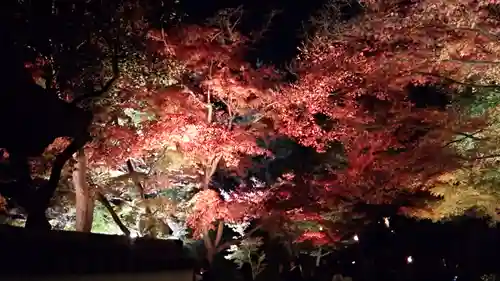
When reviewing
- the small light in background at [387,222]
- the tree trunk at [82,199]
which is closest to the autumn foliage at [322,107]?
the tree trunk at [82,199]

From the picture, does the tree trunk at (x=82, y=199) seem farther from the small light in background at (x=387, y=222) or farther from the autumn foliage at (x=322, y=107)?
the small light in background at (x=387, y=222)

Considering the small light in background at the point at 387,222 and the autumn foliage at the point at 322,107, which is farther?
the small light in background at the point at 387,222

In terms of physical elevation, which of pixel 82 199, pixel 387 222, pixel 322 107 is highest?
pixel 322 107

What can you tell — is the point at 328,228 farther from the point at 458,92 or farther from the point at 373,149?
the point at 458,92

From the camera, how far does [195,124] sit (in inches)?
579

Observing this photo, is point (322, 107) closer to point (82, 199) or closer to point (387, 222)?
point (82, 199)

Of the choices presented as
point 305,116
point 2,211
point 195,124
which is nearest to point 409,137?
point 305,116

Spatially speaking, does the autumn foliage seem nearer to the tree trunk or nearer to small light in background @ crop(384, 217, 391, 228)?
the tree trunk

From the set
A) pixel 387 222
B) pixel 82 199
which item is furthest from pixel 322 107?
pixel 387 222

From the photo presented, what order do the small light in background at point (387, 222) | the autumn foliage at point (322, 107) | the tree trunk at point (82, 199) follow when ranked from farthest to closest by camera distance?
1. the small light in background at point (387, 222)
2. the tree trunk at point (82, 199)
3. the autumn foliage at point (322, 107)

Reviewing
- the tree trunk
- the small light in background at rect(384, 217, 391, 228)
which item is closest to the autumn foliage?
the tree trunk

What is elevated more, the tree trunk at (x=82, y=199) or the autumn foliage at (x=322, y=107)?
the autumn foliage at (x=322, y=107)

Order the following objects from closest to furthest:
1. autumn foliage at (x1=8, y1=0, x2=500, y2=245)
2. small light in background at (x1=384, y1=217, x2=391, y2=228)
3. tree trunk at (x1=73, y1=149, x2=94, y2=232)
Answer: autumn foliage at (x1=8, y1=0, x2=500, y2=245) < tree trunk at (x1=73, y1=149, x2=94, y2=232) < small light in background at (x1=384, y1=217, x2=391, y2=228)

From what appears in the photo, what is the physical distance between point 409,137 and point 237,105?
513 cm
